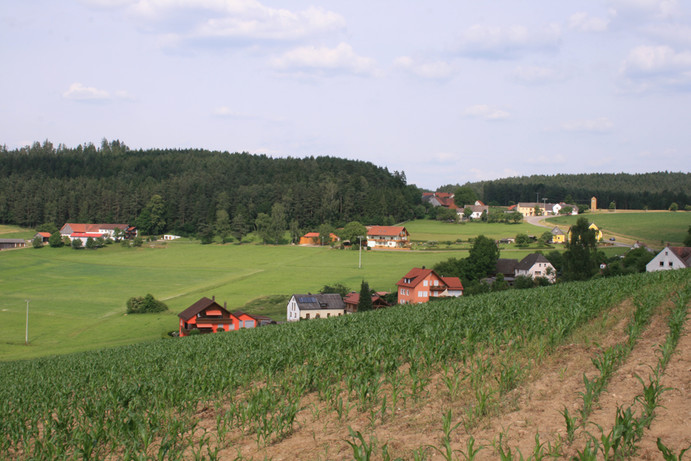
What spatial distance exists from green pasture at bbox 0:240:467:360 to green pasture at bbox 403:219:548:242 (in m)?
18.2

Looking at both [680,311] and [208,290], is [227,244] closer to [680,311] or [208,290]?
[208,290]

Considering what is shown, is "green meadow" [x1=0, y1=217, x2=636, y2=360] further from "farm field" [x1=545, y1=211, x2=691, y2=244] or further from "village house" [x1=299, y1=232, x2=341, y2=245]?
"farm field" [x1=545, y1=211, x2=691, y2=244]

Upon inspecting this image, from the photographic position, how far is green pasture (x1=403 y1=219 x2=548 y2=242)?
4350 inches

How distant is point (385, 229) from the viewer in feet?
360

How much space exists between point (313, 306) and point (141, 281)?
116 ft

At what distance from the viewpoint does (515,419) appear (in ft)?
29.5

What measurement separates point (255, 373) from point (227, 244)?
349ft

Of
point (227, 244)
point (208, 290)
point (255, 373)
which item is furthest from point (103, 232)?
point (255, 373)

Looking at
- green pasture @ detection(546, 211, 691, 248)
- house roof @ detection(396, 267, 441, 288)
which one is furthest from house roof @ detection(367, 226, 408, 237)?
house roof @ detection(396, 267, 441, 288)

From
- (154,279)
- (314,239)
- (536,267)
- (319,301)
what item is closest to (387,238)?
(314,239)

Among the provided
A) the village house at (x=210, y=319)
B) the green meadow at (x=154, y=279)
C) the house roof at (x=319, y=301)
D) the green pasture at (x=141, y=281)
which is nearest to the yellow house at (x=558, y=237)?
the green meadow at (x=154, y=279)

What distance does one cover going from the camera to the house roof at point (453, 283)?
2338 inches

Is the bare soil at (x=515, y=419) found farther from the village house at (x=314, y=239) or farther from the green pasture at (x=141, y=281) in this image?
the village house at (x=314, y=239)

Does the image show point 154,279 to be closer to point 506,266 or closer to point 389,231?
point 389,231
